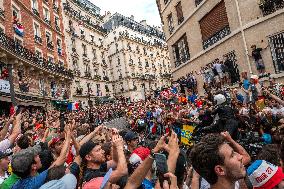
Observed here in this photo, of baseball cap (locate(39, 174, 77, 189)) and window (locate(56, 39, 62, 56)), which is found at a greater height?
window (locate(56, 39, 62, 56))

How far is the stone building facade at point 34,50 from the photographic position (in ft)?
80.4

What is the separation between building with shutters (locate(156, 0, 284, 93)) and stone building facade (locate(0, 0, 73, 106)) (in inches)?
495

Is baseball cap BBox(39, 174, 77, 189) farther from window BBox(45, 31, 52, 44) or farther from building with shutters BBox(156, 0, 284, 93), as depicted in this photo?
window BBox(45, 31, 52, 44)

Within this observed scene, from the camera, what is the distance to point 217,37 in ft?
58.5

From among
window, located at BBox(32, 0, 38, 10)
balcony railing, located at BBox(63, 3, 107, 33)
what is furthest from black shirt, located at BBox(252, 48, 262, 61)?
balcony railing, located at BBox(63, 3, 107, 33)

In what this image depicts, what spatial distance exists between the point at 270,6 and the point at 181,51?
9643 mm

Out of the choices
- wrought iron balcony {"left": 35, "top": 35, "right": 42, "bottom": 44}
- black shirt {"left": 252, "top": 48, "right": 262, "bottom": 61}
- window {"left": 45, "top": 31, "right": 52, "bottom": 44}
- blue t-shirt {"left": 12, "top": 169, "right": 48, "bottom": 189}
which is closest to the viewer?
blue t-shirt {"left": 12, "top": 169, "right": 48, "bottom": 189}

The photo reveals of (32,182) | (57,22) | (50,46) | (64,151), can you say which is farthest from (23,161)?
(57,22)

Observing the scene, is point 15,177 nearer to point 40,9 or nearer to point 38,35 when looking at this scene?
point 38,35

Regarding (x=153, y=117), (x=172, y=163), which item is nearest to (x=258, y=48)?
(x=153, y=117)

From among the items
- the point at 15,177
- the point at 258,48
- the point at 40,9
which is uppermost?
the point at 40,9

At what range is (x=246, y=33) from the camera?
1510 centimetres

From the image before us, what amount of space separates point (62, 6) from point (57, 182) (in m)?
42.1

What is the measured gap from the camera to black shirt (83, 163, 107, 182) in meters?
3.93
